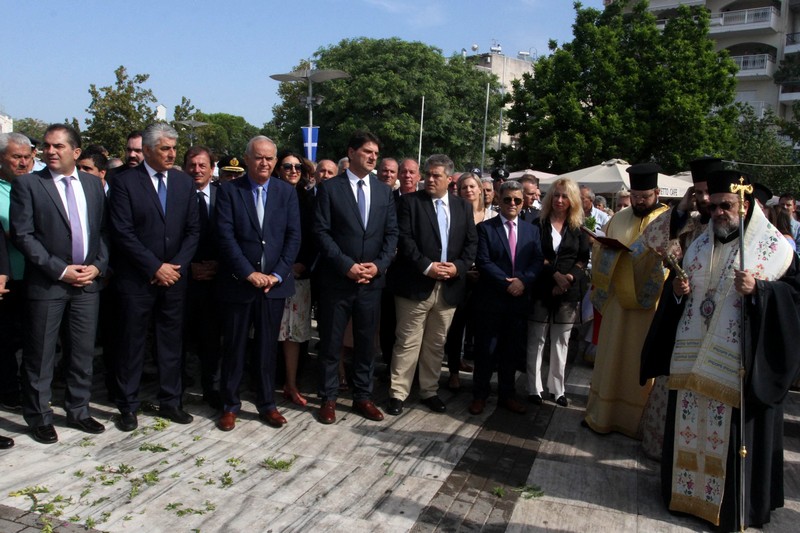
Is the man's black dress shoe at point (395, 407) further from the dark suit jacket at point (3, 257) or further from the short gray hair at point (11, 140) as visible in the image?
the short gray hair at point (11, 140)

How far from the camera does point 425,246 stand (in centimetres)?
565

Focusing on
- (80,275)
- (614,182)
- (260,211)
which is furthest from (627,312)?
(614,182)

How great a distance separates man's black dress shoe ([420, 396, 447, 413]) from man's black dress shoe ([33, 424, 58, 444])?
2895 millimetres

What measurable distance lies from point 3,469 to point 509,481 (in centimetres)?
324

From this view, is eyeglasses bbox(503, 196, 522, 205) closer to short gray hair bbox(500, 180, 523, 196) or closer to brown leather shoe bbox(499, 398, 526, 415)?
short gray hair bbox(500, 180, 523, 196)

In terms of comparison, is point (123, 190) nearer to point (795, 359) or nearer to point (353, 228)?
point (353, 228)

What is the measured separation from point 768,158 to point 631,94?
5992 mm

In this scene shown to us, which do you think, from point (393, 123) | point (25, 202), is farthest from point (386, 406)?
point (393, 123)

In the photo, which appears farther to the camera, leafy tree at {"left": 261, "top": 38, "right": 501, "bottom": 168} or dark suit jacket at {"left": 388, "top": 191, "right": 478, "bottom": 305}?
leafy tree at {"left": 261, "top": 38, "right": 501, "bottom": 168}

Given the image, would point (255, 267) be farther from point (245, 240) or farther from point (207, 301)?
point (207, 301)

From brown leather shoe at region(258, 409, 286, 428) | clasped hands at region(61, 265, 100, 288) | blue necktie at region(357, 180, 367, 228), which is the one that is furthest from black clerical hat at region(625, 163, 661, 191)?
clasped hands at region(61, 265, 100, 288)

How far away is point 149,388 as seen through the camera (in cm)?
606

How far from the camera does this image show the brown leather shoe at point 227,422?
5105 millimetres

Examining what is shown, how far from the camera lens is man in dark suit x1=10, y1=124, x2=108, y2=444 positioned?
15.3 ft
